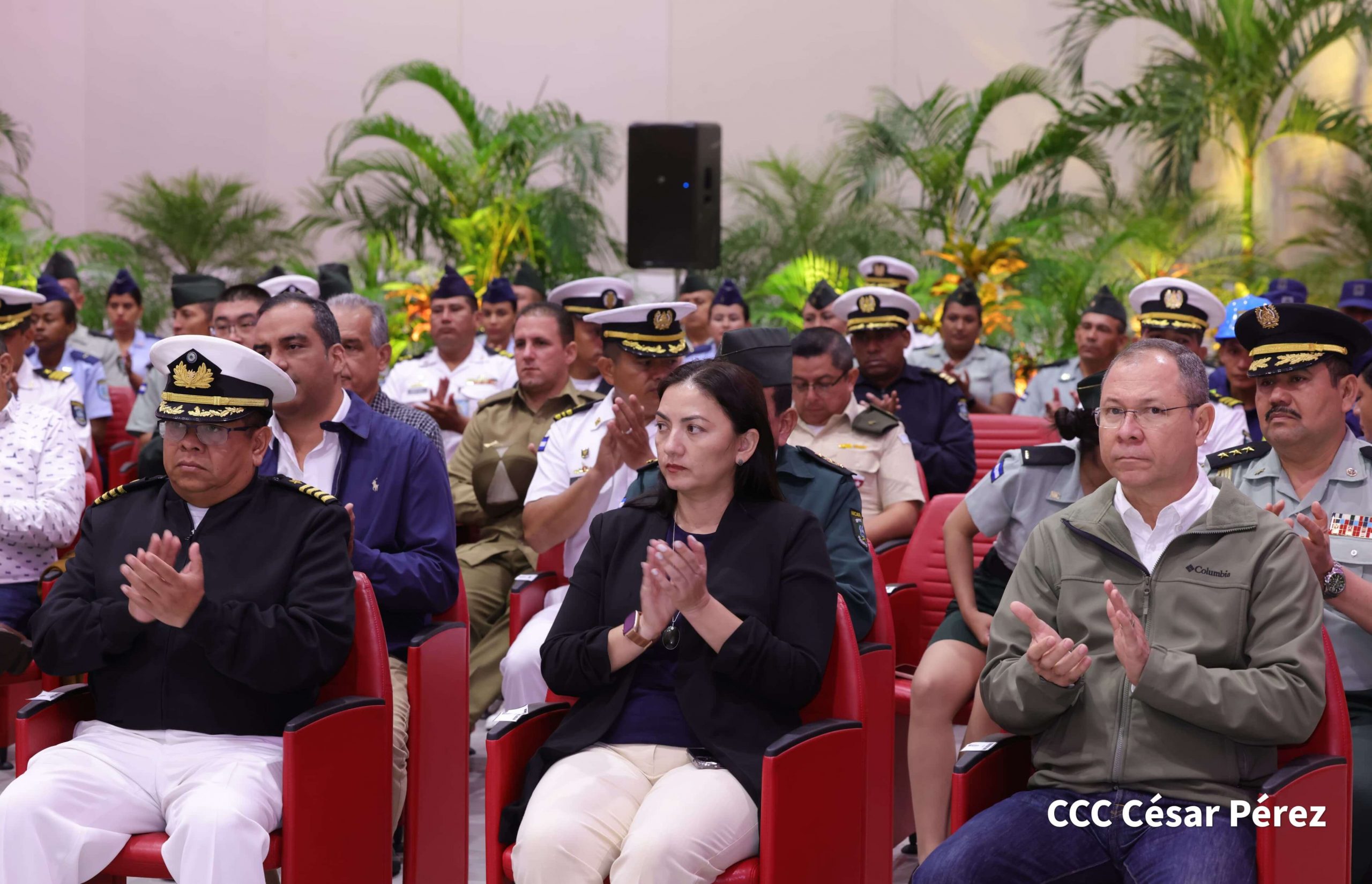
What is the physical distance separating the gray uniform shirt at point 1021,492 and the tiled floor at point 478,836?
883mm

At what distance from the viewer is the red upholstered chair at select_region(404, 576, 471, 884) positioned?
110 inches

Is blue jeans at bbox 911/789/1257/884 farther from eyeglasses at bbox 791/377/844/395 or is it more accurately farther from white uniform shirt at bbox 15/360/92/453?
white uniform shirt at bbox 15/360/92/453

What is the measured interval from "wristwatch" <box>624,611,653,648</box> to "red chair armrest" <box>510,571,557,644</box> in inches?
45.3

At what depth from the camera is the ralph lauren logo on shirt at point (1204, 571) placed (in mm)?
2248

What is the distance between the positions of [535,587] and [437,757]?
77 cm

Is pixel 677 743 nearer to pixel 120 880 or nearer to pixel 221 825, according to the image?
pixel 221 825

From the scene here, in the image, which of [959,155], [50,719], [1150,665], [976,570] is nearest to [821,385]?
[976,570]

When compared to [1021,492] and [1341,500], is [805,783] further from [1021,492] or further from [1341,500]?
[1341,500]

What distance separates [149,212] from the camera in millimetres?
11375

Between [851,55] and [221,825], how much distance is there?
10672mm

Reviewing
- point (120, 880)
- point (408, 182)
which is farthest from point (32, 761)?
point (408, 182)

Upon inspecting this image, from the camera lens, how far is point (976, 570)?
349 cm

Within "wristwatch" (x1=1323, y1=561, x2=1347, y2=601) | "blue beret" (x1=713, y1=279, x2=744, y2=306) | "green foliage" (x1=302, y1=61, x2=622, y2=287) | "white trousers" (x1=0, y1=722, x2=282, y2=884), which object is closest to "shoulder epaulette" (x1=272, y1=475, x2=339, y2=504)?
"white trousers" (x1=0, y1=722, x2=282, y2=884)

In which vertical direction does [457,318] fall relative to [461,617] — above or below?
above
